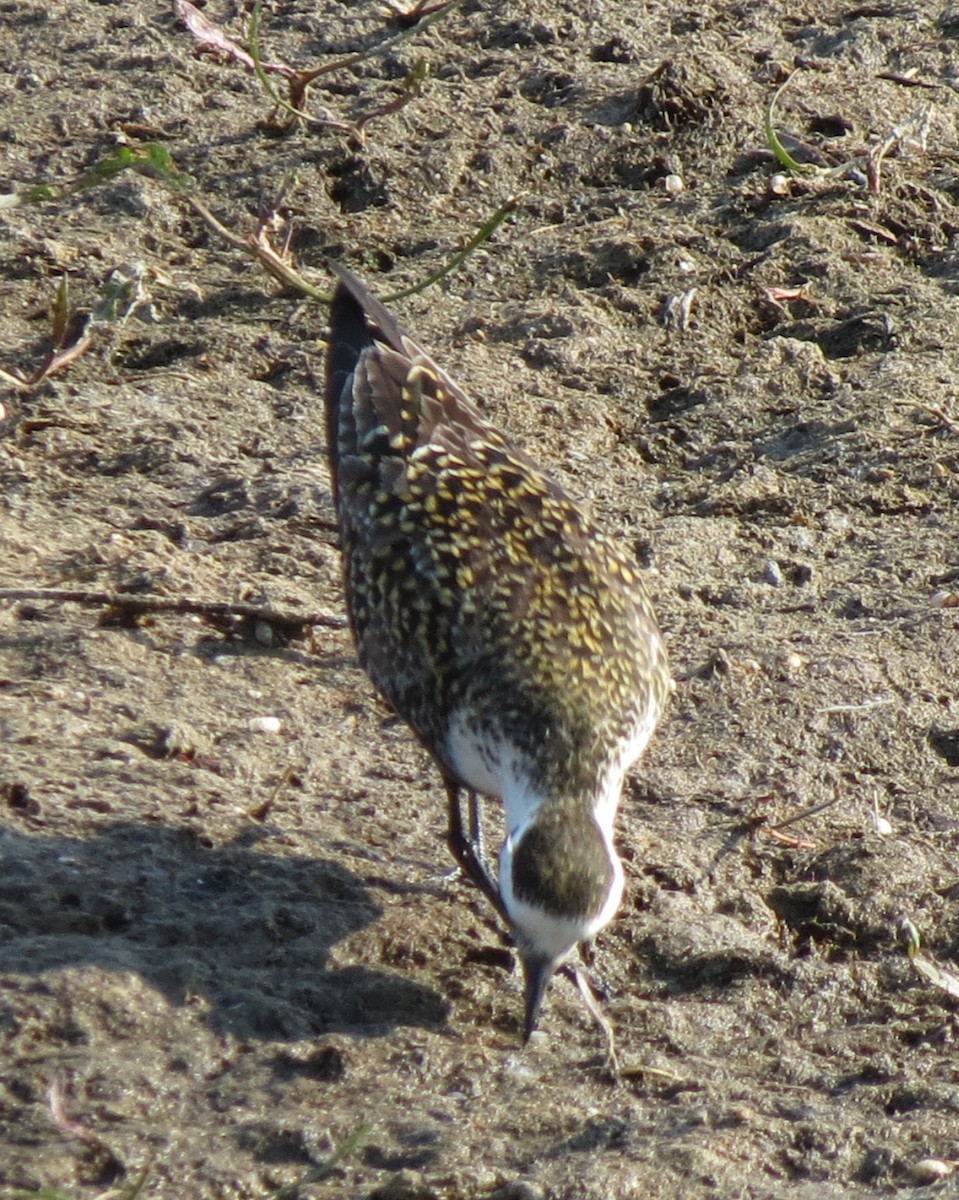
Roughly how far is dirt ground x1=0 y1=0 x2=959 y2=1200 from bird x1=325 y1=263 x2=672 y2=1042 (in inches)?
14.7

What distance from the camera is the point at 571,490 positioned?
7.20 meters

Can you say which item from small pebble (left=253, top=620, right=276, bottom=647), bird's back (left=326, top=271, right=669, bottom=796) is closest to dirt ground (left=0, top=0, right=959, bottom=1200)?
small pebble (left=253, top=620, right=276, bottom=647)

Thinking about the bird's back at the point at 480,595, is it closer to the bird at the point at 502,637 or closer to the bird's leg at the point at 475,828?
the bird at the point at 502,637

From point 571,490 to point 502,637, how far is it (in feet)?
6.17

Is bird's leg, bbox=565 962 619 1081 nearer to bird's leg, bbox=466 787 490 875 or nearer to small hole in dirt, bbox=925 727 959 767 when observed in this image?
bird's leg, bbox=466 787 490 875

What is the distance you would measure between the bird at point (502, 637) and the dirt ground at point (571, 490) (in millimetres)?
374

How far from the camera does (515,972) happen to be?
5281 millimetres

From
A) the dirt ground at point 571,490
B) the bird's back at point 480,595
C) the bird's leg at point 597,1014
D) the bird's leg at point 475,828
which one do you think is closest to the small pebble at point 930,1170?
the dirt ground at point 571,490

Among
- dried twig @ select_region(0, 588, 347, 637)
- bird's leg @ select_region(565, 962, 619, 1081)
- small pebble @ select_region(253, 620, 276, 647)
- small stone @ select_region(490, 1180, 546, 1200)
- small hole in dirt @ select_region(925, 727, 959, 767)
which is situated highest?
small stone @ select_region(490, 1180, 546, 1200)

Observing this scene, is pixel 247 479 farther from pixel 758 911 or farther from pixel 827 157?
pixel 827 157

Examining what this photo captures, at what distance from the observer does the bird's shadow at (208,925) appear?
4.87 meters

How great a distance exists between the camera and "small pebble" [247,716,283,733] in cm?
595

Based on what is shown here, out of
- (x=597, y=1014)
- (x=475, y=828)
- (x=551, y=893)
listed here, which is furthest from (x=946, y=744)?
(x=551, y=893)

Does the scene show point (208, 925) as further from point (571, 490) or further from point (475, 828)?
point (571, 490)
